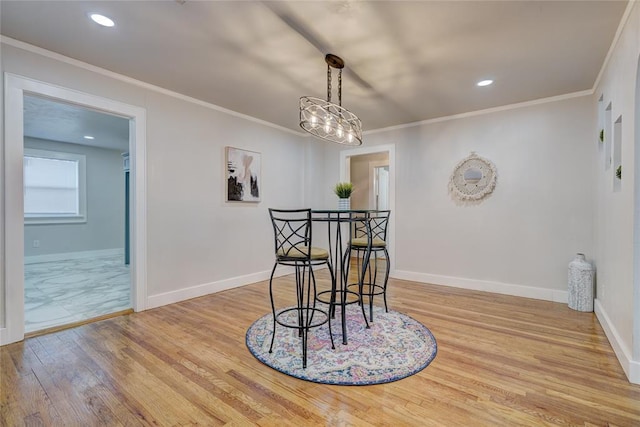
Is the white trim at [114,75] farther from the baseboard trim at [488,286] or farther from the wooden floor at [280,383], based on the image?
the baseboard trim at [488,286]

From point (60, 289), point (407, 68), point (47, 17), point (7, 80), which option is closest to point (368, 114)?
point (407, 68)

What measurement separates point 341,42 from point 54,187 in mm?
7007

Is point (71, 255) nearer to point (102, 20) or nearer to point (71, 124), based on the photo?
point (71, 124)

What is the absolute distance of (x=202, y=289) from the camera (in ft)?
12.4

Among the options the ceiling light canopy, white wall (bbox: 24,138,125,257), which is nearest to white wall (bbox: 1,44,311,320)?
the ceiling light canopy

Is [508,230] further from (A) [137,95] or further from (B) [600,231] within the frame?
(A) [137,95]

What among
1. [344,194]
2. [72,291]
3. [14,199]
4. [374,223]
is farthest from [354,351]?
[72,291]

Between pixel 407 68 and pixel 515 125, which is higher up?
pixel 407 68

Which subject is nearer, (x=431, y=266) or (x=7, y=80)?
(x=7, y=80)

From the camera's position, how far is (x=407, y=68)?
9.19 feet

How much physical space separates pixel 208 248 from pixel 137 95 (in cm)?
195

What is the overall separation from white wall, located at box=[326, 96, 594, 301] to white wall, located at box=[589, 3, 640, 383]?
0.68m

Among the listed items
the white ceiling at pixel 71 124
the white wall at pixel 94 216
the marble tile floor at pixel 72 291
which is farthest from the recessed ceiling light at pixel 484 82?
the white wall at pixel 94 216

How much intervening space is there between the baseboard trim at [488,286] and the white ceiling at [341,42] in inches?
93.7
